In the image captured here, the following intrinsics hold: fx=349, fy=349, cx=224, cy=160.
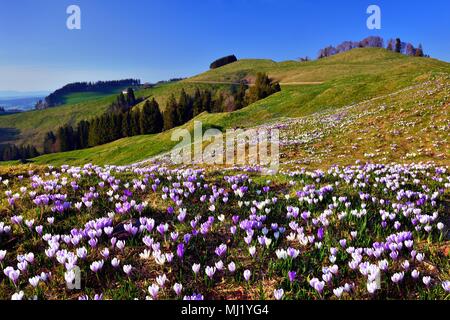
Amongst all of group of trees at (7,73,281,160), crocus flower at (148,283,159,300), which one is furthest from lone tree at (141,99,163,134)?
crocus flower at (148,283,159,300)

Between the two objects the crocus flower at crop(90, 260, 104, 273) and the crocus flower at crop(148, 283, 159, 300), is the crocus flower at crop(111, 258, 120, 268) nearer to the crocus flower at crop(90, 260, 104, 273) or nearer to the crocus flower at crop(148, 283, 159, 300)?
the crocus flower at crop(90, 260, 104, 273)

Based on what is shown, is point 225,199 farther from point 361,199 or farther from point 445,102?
point 445,102

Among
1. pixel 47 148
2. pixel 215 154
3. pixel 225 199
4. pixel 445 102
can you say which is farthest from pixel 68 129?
pixel 225 199

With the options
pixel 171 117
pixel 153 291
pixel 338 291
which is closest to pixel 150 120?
pixel 171 117

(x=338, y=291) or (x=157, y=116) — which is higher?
(x=157, y=116)

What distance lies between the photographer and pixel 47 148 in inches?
7539

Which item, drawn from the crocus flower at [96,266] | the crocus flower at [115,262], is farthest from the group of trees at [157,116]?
the crocus flower at [96,266]

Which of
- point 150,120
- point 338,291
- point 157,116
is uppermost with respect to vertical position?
point 157,116

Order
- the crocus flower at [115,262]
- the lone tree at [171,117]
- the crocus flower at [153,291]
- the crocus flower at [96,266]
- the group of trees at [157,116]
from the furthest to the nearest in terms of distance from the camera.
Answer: the lone tree at [171,117]
the group of trees at [157,116]
the crocus flower at [115,262]
the crocus flower at [96,266]
the crocus flower at [153,291]

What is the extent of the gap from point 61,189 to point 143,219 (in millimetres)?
2917

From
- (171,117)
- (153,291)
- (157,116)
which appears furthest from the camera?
(157,116)

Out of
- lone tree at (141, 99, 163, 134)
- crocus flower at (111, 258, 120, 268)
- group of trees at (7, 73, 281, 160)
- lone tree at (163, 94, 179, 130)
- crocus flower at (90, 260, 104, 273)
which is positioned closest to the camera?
crocus flower at (90, 260, 104, 273)

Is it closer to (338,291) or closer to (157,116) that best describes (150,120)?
(157,116)

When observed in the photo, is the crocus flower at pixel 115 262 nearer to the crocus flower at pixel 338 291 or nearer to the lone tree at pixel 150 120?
the crocus flower at pixel 338 291
